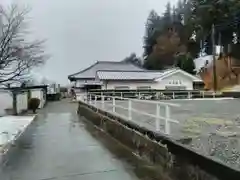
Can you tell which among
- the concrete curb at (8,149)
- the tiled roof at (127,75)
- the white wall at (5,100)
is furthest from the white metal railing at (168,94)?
the concrete curb at (8,149)

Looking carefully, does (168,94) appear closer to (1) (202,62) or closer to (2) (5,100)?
(2) (5,100)

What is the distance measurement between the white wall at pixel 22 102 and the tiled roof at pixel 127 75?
14049 mm

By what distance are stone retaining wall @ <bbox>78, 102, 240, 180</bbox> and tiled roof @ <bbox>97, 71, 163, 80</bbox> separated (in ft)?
102

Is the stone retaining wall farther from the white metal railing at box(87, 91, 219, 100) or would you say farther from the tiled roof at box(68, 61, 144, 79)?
the tiled roof at box(68, 61, 144, 79)

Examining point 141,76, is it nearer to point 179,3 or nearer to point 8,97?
point 8,97

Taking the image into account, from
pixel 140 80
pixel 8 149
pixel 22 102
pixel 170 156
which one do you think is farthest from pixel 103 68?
pixel 170 156

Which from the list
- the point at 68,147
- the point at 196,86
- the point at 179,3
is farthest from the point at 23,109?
the point at 179,3

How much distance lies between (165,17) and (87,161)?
77.2 m

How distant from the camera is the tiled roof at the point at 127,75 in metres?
41.1

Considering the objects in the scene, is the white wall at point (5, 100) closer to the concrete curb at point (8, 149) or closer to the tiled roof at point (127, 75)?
the concrete curb at point (8, 149)

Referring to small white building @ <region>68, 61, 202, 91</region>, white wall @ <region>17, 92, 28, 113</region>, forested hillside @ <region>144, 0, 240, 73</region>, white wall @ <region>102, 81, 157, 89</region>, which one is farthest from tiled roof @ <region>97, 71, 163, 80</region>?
white wall @ <region>17, 92, 28, 113</region>

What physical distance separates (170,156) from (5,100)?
67.0ft

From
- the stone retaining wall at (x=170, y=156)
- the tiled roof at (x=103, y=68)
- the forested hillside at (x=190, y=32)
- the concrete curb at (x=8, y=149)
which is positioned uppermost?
the forested hillside at (x=190, y=32)

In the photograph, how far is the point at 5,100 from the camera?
2408cm
